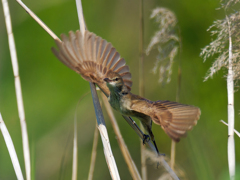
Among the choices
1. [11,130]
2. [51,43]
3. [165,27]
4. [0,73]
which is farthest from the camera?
[51,43]

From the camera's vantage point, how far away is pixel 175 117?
1562 mm

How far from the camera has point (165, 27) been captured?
6.70ft

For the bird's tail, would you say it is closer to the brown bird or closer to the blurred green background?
the brown bird

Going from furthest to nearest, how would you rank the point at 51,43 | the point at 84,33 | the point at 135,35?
the point at 135,35
the point at 51,43
the point at 84,33

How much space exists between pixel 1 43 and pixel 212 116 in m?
2.14

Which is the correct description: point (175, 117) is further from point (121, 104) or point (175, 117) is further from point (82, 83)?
point (82, 83)

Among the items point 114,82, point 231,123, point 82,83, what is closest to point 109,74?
point 114,82

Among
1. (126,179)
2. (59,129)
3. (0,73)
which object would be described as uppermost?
(0,73)

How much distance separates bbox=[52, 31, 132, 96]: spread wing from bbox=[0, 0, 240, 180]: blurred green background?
3.79 feet

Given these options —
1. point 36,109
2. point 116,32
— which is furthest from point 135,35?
point 36,109

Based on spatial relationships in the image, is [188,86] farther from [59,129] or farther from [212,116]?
[59,129]

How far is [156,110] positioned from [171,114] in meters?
0.12

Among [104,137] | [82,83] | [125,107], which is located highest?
[82,83]

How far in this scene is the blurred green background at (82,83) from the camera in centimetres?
297
